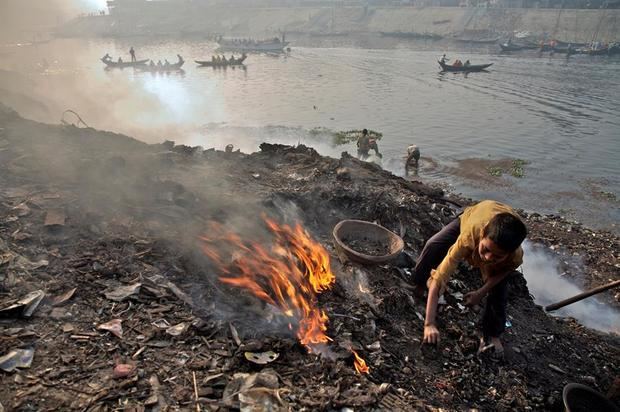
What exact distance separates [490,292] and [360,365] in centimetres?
185

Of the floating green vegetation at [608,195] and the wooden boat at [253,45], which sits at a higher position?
the wooden boat at [253,45]

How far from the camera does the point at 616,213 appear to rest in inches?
450

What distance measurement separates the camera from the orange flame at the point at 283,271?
440 centimetres

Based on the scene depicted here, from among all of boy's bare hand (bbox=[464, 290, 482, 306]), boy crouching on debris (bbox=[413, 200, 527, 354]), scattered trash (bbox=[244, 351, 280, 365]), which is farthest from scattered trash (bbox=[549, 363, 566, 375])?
scattered trash (bbox=[244, 351, 280, 365])

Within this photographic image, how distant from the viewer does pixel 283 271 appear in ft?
15.8

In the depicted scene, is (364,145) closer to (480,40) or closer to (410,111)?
(410,111)

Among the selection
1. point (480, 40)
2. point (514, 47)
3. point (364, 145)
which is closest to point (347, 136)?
point (364, 145)

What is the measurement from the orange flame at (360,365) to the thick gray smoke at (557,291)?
469 centimetres

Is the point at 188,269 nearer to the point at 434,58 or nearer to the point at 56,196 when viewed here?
the point at 56,196

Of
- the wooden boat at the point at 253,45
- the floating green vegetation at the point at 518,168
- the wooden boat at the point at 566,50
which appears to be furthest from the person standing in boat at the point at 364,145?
the wooden boat at the point at 566,50

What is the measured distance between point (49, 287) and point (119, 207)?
189 centimetres

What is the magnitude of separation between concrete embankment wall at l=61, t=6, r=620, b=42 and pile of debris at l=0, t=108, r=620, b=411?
200 ft

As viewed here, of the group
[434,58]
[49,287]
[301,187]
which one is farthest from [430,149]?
[434,58]

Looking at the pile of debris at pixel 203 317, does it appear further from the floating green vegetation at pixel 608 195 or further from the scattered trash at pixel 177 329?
the floating green vegetation at pixel 608 195
